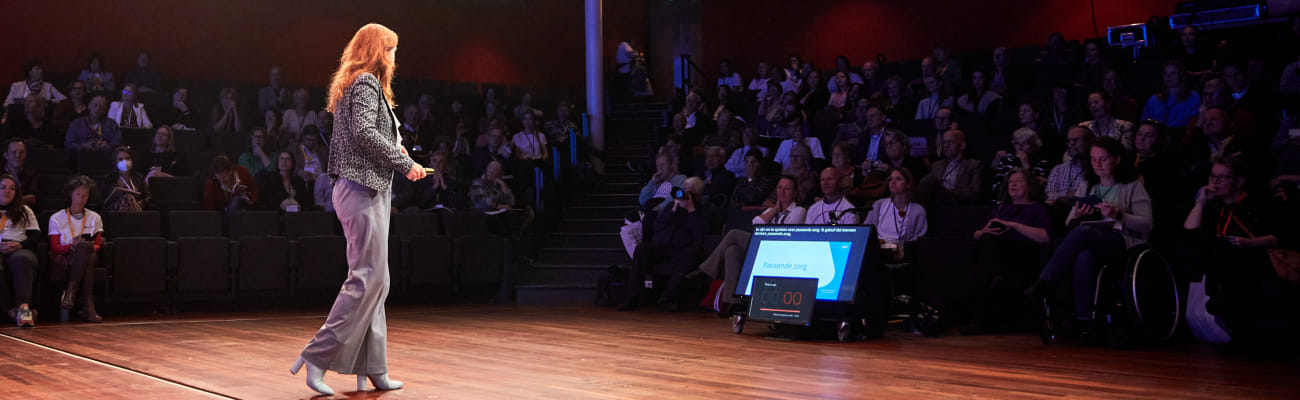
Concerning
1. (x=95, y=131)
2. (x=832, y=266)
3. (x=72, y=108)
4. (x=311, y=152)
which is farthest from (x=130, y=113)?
(x=832, y=266)

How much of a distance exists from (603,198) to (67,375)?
6.57 meters

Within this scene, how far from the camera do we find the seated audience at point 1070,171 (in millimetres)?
6184

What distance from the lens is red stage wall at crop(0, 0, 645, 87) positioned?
11.7 m

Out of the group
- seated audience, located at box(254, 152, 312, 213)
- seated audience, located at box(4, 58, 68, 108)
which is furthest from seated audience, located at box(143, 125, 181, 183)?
seated audience, located at box(4, 58, 68, 108)

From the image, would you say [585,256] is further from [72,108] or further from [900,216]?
[72,108]

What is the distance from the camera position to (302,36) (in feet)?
43.8

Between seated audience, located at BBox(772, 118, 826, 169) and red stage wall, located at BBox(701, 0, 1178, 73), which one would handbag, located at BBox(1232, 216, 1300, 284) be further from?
red stage wall, located at BBox(701, 0, 1178, 73)

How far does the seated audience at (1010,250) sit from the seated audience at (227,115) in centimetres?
741

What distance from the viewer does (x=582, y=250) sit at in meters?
9.24

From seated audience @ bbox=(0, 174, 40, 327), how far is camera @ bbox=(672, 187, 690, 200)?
4193mm

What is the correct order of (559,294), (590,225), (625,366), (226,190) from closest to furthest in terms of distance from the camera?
(625,366) < (226,190) < (559,294) < (590,225)

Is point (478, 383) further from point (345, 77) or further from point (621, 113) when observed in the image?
point (621, 113)

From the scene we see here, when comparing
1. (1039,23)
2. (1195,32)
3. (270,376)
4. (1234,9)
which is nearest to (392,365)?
(270,376)

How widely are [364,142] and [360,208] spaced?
20 cm
